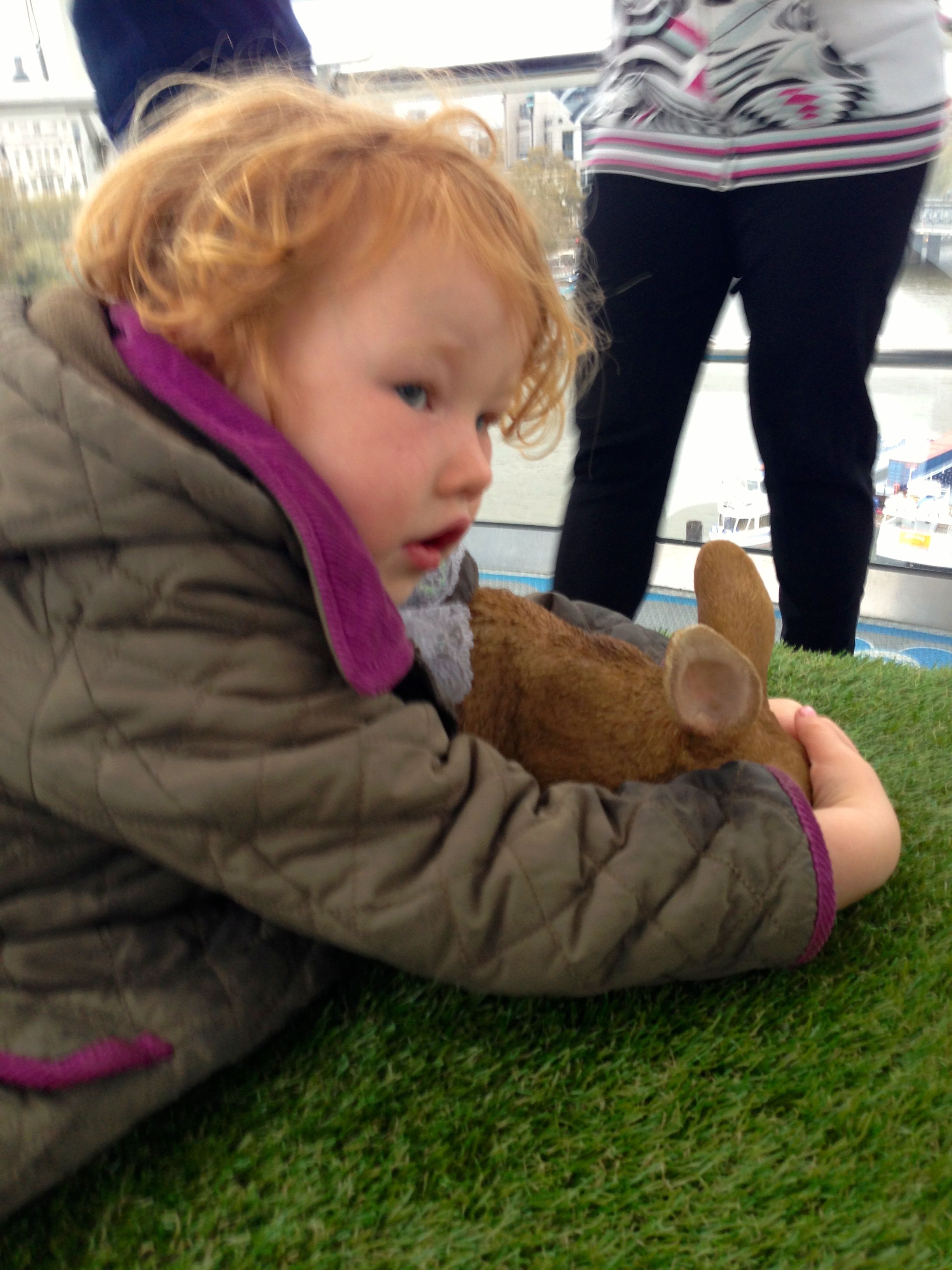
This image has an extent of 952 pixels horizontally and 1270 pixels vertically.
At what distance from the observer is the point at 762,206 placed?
1.13 m

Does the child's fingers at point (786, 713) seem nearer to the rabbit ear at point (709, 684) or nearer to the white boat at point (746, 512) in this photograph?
the rabbit ear at point (709, 684)

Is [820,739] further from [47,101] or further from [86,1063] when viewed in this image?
[47,101]

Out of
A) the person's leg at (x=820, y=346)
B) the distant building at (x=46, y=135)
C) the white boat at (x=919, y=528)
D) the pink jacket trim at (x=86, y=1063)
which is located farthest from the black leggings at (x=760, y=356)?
the distant building at (x=46, y=135)

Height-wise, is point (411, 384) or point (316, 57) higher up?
point (316, 57)

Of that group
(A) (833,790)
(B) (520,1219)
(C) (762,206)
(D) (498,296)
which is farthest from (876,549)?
(B) (520,1219)

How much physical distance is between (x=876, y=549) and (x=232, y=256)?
222 centimetres

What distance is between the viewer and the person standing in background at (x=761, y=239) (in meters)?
1.08

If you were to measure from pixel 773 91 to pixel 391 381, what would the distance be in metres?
0.76

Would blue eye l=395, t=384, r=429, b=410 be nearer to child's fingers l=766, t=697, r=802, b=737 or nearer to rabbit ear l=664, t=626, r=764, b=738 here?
rabbit ear l=664, t=626, r=764, b=738

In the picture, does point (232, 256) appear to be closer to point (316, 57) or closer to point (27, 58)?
point (316, 57)

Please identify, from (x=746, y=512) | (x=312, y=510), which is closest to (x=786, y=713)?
(x=312, y=510)

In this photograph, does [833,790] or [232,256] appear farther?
[833,790]

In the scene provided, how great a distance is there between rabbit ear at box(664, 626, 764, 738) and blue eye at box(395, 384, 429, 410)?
0.22 m

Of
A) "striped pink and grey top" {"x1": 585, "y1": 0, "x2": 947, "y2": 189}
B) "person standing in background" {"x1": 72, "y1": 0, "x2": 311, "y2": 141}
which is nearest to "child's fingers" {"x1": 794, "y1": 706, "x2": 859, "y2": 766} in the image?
"striped pink and grey top" {"x1": 585, "y1": 0, "x2": 947, "y2": 189}
